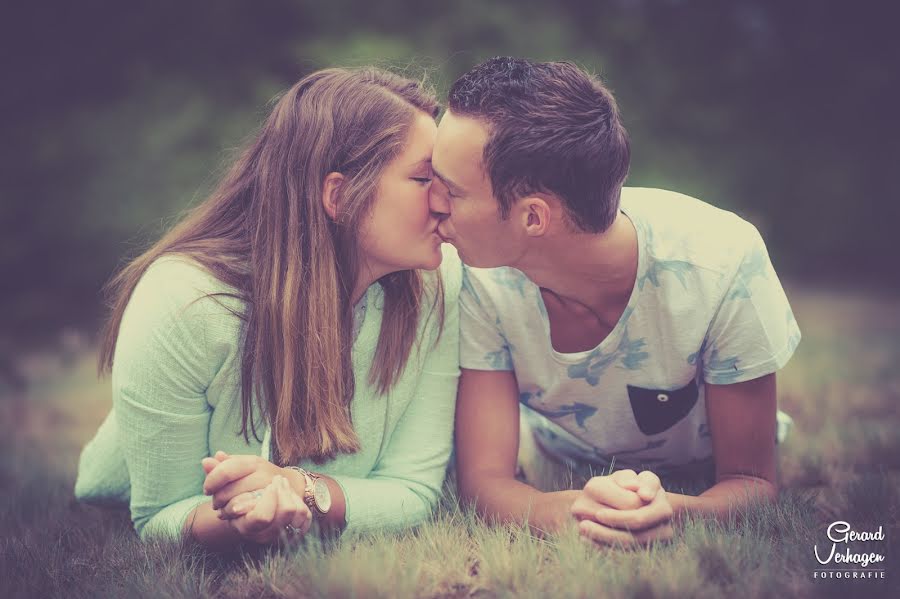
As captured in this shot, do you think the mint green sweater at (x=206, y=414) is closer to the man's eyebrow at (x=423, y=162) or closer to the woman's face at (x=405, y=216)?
the woman's face at (x=405, y=216)

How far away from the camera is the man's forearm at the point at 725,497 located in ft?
7.68

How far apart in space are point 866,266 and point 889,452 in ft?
23.6

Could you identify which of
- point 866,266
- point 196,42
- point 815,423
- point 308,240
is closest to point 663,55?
point 866,266

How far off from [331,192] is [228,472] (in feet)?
2.94

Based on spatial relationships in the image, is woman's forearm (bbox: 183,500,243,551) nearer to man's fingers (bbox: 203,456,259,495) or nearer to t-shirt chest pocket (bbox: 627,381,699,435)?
man's fingers (bbox: 203,456,259,495)

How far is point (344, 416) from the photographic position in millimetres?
2576

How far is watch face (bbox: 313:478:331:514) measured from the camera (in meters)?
2.34

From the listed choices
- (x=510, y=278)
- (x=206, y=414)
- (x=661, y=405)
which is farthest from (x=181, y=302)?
(x=661, y=405)

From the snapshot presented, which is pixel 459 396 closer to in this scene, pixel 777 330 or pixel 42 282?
pixel 777 330

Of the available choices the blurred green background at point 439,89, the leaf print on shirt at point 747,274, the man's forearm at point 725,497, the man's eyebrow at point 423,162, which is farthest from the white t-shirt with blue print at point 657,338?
the blurred green background at point 439,89

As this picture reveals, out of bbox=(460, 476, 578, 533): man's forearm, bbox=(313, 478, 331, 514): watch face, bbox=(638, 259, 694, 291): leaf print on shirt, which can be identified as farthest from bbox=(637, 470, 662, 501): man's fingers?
bbox=(313, 478, 331, 514): watch face

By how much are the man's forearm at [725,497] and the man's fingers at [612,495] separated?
0.25 metres

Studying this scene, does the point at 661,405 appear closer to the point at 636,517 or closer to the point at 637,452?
the point at 637,452

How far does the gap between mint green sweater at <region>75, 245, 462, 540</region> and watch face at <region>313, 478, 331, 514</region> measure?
9cm
